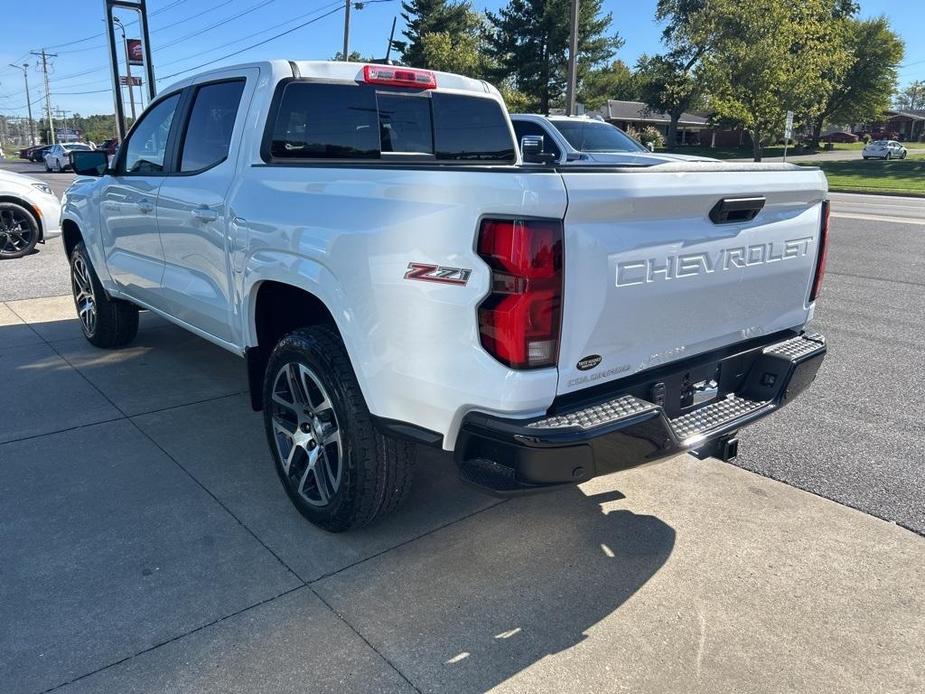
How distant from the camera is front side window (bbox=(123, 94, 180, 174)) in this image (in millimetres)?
4504

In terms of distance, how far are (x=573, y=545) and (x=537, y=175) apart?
1754mm

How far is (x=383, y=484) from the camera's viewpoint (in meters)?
2.96

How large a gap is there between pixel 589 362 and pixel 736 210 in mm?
903

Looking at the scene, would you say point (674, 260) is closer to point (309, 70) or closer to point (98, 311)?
point (309, 70)

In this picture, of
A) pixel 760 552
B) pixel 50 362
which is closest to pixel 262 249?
pixel 760 552

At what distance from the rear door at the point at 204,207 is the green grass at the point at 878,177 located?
93.7ft

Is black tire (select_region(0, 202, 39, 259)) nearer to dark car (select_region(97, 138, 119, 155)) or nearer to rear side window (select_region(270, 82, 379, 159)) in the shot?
dark car (select_region(97, 138, 119, 155))

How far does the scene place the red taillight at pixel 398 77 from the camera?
391cm

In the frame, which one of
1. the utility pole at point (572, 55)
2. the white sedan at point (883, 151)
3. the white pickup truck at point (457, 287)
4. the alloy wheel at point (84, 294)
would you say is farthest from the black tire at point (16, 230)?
the white sedan at point (883, 151)

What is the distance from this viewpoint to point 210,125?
4.04m

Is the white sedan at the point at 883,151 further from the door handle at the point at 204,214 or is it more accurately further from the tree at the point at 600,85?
the door handle at the point at 204,214

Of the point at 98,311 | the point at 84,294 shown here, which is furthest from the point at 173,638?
the point at 84,294

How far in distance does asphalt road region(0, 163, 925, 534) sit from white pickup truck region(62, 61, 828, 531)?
933 millimetres

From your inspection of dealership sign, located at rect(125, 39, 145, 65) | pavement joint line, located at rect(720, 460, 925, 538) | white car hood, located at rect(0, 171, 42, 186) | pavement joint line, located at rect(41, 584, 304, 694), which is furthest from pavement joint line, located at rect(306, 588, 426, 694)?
dealership sign, located at rect(125, 39, 145, 65)
